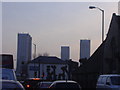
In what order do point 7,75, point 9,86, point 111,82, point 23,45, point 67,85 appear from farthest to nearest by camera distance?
1. point 23,45
2. point 111,82
3. point 67,85
4. point 7,75
5. point 9,86

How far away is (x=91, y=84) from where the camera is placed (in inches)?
2137

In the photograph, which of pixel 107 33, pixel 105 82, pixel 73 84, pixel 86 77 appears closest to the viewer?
pixel 73 84

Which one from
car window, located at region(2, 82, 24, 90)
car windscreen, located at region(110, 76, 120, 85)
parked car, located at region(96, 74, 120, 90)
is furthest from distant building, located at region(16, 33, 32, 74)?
car window, located at region(2, 82, 24, 90)

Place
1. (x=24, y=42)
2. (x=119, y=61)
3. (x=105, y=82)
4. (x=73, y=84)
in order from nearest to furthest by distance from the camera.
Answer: (x=73, y=84) → (x=105, y=82) → (x=119, y=61) → (x=24, y=42)

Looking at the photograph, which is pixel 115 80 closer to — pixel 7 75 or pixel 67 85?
pixel 67 85

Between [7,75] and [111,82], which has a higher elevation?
[7,75]

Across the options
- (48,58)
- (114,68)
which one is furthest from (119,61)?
(48,58)

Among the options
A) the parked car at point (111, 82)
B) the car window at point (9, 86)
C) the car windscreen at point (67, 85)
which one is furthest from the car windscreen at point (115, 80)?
the car window at point (9, 86)

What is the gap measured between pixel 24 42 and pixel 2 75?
90163 mm

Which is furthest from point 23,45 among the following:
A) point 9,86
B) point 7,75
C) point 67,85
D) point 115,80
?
point 9,86

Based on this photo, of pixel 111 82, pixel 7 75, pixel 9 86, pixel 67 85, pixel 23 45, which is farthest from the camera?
pixel 23 45

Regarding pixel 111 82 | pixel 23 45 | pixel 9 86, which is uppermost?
pixel 9 86

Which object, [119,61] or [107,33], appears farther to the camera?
[107,33]

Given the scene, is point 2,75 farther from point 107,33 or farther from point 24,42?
point 24,42
